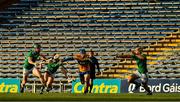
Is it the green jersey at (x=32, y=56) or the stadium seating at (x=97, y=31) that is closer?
the green jersey at (x=32, y=56)

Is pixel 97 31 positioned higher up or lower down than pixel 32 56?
higher up

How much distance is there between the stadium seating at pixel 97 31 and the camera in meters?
37.3

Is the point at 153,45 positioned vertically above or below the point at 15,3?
below

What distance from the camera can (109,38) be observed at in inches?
1538

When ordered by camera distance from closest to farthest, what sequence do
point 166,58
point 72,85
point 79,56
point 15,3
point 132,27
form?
1. point 79,56
2. point 72,85
3. point 166,58
4. point 132,27
5. point 15,3

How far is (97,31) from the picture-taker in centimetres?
3966

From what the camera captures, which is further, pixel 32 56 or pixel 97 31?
pixel 97 31

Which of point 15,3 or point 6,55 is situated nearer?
point 6,55

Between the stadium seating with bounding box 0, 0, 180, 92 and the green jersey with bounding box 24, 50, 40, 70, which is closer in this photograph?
the green jersey with bounding box 24, 50, 40, 70

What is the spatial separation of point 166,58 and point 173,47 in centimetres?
103

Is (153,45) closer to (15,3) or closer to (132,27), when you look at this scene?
(132,27)

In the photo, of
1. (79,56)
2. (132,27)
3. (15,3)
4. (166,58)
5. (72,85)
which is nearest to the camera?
(79,56)

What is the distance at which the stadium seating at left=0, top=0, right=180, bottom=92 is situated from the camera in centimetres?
3728

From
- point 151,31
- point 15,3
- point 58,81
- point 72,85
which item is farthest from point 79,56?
point 15,3
